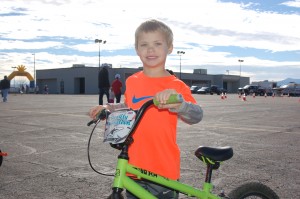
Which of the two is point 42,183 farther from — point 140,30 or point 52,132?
point 52,132

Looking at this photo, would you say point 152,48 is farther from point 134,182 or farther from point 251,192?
point 251,192

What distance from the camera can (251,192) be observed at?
3004 millimetres

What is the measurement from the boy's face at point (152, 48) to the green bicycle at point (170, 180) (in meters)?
0.55

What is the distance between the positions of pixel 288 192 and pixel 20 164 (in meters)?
3.96

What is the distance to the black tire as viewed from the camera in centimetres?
296

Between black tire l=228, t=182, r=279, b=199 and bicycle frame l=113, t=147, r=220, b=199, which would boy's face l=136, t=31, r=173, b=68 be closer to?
bicycle frame l=113, t=147, r=220, b=199

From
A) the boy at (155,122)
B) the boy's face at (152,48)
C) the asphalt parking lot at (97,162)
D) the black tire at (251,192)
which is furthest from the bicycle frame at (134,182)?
the asphalt parking lot at (97,162)

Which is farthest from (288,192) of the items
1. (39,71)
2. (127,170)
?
(39,71)

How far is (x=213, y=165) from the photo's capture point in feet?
8.84

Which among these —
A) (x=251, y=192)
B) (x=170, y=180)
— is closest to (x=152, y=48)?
(x=170, y=180)

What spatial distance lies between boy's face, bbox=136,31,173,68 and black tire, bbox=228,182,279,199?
1095 millimetres

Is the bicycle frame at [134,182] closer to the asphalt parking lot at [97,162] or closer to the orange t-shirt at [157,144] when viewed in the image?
the orange t-shirt at [157,144]

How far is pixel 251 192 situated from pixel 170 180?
2.83 feet

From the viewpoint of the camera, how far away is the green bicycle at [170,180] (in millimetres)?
2203
